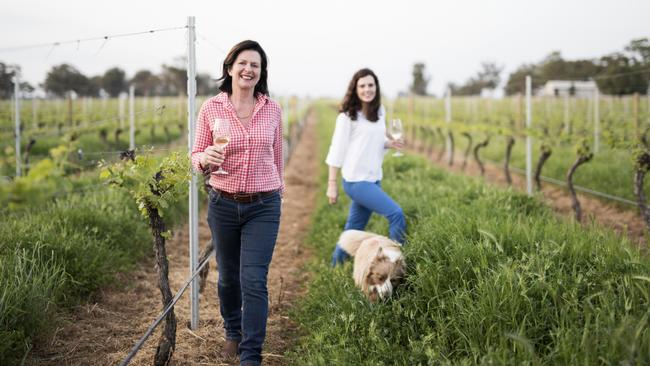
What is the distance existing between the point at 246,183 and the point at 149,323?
5.52 ft

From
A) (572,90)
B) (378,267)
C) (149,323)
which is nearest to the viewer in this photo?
(378,267)

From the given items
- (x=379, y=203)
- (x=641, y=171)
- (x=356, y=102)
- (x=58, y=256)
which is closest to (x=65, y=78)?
(x=58, y=256)

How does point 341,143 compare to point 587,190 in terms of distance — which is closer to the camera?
point 341,143

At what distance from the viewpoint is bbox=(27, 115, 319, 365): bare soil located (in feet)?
10.9

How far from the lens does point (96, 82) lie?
20.6 metres

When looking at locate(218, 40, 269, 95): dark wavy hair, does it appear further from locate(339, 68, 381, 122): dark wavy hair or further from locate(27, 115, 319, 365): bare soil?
locate(339, 68, 381, 122): dark wavy hair

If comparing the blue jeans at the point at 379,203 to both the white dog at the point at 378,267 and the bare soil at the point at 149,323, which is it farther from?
the bare soil at the point at 149,323

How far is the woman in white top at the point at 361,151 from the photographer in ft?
14.4

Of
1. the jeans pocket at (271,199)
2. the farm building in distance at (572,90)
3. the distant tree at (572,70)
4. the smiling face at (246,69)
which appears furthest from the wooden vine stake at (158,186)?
the farm building in distance at (572,90)

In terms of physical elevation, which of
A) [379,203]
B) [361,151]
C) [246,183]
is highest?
[361,151]

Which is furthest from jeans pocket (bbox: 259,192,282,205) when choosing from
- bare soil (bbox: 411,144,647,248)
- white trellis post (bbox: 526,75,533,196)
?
white trellis post (bbox: 526,75,533,196)

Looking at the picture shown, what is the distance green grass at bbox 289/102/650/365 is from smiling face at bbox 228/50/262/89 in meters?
1.58

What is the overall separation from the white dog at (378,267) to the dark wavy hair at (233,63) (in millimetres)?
1322

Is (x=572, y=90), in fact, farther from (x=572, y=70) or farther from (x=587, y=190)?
(x=587, y=190)
